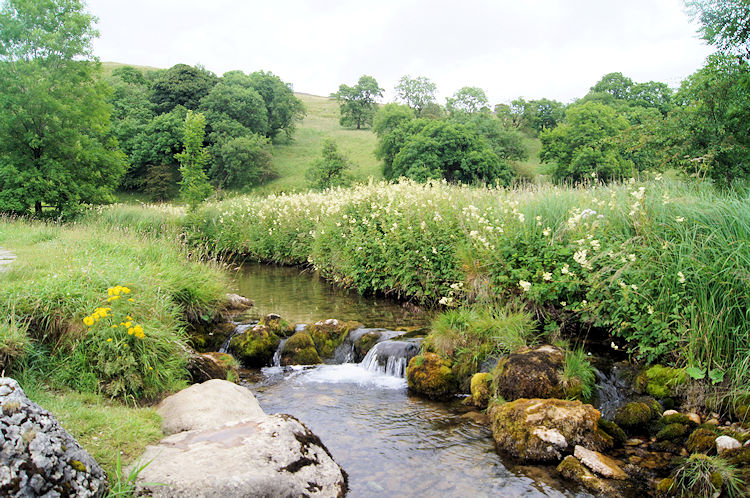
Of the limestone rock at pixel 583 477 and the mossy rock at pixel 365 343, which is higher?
the limestone rock at pixel 583 477

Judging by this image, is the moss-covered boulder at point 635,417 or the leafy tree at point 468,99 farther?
the leafy tree at point 468,99

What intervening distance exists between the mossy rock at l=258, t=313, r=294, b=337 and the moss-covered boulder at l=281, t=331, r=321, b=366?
0.45m

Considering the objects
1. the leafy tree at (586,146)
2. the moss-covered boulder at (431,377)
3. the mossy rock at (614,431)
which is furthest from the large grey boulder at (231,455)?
the leafy tree at (586,146)

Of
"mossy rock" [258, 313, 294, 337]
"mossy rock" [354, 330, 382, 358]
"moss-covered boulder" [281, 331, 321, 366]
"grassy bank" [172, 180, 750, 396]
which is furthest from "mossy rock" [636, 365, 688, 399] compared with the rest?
"mossy rock" [258, 313, 294, 337]

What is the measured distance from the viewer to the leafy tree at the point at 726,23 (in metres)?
8.80

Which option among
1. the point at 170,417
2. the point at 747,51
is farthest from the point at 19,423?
the point at 747,51

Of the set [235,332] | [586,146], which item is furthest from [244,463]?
[586,146]

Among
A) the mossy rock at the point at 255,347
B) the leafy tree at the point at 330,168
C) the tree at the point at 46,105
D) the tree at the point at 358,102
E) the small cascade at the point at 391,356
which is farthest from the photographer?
the tree at the point at 358,102

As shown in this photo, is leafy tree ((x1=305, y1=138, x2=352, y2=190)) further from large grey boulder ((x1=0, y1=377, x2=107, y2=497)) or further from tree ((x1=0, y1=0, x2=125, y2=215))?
large grey boulder ((x1=0, y1=377, x2=107, y2=497))

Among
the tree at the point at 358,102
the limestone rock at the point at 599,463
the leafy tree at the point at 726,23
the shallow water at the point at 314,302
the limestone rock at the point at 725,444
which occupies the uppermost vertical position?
the tree at the point at 358,102

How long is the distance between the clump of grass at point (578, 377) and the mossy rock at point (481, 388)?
1002mm

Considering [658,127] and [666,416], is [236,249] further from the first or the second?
[666,416]

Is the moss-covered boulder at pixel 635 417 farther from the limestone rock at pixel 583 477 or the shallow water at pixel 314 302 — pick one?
the shallow water at pixel 314 302

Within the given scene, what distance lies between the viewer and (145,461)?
385 cm
